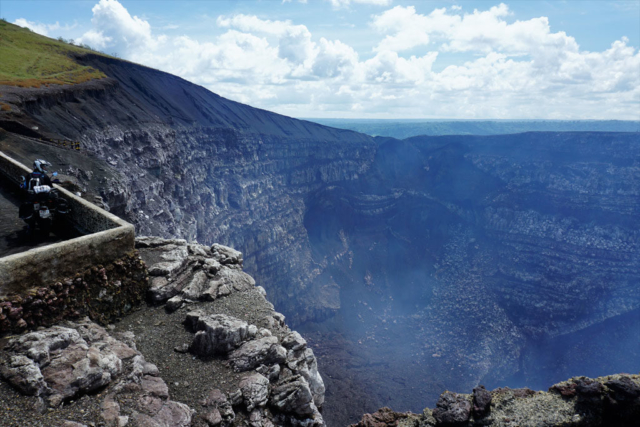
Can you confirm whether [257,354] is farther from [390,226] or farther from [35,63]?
[390,226]

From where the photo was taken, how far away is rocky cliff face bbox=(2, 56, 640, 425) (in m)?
41.8

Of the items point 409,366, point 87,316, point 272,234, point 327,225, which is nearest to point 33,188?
point 87,316

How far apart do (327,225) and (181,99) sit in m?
35.4

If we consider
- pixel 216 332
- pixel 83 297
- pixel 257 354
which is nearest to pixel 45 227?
pixel 83 297

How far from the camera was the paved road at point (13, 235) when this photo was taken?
1095cm

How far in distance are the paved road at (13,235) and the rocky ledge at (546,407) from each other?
38.5 feet

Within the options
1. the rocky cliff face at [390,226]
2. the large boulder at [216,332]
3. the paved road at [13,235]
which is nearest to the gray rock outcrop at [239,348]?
the large boulder at [216,332]

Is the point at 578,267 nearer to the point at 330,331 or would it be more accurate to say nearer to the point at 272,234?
the point at 330,331

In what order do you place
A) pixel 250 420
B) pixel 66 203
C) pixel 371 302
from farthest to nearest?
1. pixel 371 302
2. pixel 66 203
3. pixel 250 420

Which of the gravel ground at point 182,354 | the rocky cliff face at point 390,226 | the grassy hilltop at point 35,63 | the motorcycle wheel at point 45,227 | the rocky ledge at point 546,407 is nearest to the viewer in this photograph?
the gravel ground at point 182,354

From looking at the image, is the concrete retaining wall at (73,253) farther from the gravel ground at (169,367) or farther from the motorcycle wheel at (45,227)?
the gravel ground at (169,367)

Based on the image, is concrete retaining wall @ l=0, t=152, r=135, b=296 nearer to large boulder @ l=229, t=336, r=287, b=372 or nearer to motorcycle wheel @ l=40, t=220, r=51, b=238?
motorcycle wheel @ l=40, t=220, r=51, b=238

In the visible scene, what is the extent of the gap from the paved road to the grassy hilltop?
97.6 ft

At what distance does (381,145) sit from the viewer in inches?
3740
